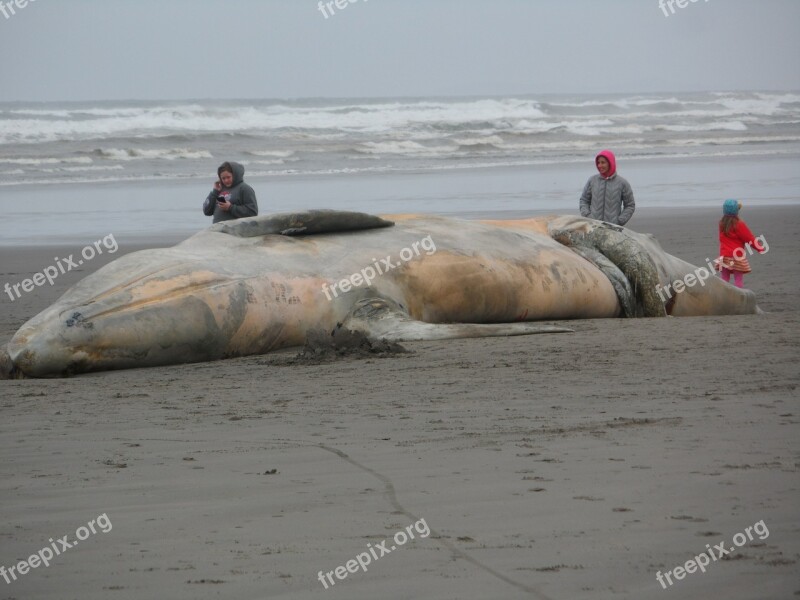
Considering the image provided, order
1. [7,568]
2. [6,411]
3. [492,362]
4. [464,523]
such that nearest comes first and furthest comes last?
[7,568], [464,523], [6,411], [492,362]

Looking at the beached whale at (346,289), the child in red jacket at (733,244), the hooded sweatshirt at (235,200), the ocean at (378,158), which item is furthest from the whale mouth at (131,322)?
the ocean at (378,158)

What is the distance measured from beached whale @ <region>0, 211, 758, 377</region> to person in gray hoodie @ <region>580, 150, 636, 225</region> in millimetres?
1718

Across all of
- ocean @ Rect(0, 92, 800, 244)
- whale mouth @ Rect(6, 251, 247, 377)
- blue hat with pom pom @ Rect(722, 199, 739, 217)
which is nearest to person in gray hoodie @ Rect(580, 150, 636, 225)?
blue hat with pom pom @ Rect(722, 199, 739, 217)

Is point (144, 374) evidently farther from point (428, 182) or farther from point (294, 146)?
point (294, 146)

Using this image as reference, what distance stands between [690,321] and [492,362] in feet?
8.93

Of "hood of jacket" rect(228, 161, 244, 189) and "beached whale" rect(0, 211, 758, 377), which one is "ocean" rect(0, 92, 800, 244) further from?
"beached whale" rect(0, 211, 758, 377)

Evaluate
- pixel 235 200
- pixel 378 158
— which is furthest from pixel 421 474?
pixel 378 158

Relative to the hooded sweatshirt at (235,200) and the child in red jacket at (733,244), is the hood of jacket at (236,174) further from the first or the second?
the child in red jacket at (733,244)

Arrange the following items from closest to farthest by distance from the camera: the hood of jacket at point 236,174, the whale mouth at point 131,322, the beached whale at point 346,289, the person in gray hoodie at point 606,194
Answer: the whale mouth at point 131,322 < the beached whale at point 346,289 < the hood of jacket at point 236,174 < the person in gray hoodie at point 606,194

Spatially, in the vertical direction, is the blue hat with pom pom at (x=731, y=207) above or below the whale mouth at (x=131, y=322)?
above

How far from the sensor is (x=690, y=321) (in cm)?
922

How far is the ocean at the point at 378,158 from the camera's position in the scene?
838 inches

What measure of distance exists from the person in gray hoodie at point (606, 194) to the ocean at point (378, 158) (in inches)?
263

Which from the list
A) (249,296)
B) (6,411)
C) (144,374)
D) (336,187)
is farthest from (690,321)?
(336,187)
